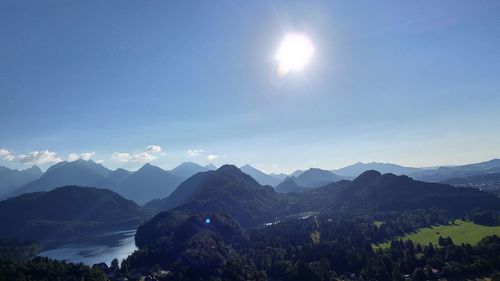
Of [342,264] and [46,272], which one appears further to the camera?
[342,264]

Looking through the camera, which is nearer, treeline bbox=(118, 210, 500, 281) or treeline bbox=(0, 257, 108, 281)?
treeline bbox=(0, 257, 108, 281)

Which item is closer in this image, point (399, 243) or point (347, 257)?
point (347, 257)

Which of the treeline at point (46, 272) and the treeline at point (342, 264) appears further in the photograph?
the treeline at point (342, 264)

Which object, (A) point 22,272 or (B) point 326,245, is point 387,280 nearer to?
(B) point 326,245

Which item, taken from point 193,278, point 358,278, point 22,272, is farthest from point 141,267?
point 358,278

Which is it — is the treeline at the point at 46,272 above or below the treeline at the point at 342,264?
above

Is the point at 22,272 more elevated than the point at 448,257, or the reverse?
the point at 22,272

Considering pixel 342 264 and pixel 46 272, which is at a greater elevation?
pixel 46 272

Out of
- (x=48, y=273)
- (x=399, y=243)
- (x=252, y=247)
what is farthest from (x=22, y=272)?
(x=399, y=243)

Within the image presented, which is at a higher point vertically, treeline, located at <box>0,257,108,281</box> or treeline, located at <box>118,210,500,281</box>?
treeline, located at <box>0,257,108,281</box>

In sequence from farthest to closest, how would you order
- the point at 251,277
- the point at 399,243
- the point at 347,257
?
the point at 399,243 < the point at 347,257 < the point at 251,277

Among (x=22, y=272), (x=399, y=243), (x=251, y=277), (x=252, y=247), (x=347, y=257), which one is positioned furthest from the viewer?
(x=252, y=247)
